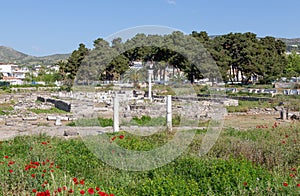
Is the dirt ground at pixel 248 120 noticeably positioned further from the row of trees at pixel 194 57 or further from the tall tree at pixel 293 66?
the tall tree at pixel 293 66

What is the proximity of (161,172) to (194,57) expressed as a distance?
747 centimetres

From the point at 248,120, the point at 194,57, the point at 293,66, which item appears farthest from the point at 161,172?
the point at 293,66

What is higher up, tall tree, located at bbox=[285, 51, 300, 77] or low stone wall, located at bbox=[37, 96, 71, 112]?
tall tree, located at bbox=[285, 51, 300, 77]

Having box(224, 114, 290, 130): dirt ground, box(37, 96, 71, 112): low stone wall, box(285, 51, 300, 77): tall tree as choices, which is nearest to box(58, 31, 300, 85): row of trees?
box(285, 51, 300, 77): tall tree

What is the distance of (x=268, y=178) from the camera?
21.1ft

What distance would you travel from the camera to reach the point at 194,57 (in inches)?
552

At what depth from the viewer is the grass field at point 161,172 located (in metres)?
5.69

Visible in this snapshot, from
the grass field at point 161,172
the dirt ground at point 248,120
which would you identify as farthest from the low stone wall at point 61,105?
the grass field at point 161,172

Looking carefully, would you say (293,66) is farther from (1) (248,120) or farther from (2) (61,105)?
(1) (248,120)

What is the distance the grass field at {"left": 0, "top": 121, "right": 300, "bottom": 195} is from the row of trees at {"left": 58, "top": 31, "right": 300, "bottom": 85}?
2734 mm

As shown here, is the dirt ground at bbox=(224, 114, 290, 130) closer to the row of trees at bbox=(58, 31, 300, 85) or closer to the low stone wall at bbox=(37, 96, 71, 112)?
the row of trees at bbox=(58, 31, 300, 85)

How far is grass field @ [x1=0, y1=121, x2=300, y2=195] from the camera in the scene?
5.69 meters

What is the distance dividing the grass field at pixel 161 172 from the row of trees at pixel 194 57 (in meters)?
2.73

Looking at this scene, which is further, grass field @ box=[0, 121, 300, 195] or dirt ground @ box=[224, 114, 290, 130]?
dirt ground @ box=[224, 114, 290, 130]
